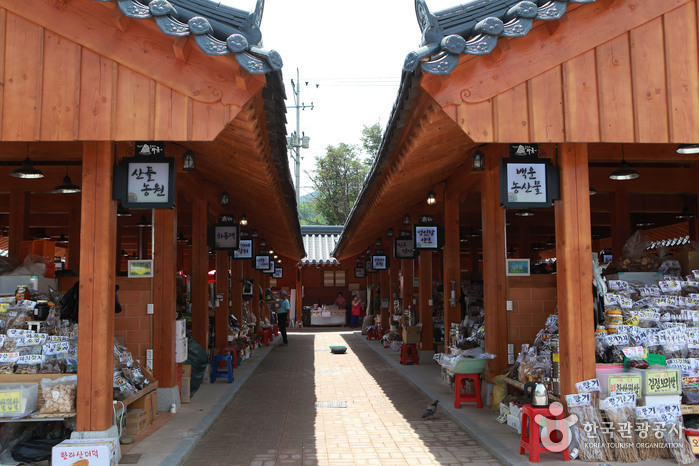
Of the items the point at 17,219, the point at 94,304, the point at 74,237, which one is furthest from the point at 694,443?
the point at 74,237

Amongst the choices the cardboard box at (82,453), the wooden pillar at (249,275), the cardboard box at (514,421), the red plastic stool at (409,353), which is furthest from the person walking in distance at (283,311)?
the cardboard box at (82,453)

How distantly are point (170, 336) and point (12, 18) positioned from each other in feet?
15.9

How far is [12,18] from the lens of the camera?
19.8 ft

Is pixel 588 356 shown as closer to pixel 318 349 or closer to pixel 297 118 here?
pixel 318 349

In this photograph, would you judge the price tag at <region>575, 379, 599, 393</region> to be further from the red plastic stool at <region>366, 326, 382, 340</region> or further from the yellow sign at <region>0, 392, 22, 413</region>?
the red plastic stool at <region>366, 326, 382, 340</region>

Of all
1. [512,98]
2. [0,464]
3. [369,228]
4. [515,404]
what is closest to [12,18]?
[0,464]

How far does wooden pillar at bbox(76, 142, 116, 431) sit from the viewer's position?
20.2ft

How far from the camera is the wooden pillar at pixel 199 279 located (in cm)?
1195

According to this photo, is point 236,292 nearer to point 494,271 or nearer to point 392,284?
point 392,284

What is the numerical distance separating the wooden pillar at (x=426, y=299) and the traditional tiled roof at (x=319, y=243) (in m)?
17.5

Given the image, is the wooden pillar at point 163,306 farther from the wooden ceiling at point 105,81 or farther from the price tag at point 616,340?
the price tag at point 616,340

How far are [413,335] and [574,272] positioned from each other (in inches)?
381

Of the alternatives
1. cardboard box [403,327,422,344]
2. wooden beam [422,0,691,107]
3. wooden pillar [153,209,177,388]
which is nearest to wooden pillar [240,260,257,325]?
cardboard box [403,327,422,344]

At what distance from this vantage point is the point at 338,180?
44438 millimetres
